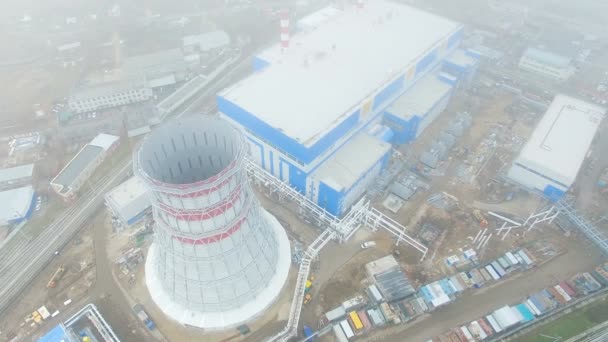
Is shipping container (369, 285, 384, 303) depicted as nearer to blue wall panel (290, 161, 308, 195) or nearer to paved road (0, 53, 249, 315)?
blue wall panel (290, 161, 308, 195)

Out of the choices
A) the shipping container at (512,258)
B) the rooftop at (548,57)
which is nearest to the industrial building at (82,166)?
the shipping container at (512,258)

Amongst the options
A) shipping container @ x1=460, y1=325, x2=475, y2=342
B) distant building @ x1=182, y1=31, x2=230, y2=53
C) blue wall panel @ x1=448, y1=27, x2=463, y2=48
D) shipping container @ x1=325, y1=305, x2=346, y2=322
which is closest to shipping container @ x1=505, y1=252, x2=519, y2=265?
shipping container @ x1=460, y1=325, x2=475, y2=342

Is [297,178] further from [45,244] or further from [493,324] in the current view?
[45,244]

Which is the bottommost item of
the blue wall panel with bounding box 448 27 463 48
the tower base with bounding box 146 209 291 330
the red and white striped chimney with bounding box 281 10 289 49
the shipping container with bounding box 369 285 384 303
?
the shipping container with bounding box 369 285 384 303

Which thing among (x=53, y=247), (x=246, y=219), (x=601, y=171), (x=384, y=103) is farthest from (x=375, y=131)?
(x=53, y=247)

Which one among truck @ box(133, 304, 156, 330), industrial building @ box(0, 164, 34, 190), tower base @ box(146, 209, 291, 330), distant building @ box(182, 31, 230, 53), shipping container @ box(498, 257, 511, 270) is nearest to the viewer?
tower base @ box(146, 209, 291, 330)

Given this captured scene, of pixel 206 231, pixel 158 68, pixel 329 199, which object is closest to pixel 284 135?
pixel 329 199

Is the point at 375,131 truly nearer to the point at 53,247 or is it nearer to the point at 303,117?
the point at 303,117

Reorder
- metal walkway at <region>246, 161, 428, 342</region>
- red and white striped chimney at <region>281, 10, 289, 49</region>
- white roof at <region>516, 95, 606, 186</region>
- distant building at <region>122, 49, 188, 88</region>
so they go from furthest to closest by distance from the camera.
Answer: distant building at <region>122, 49, 188, 88</region> < red and white striped chimney at <region>281, 10, 289, 49</region> < white roof at <region>516, 95, 606, 186</region> < metal walkway at <region>246, 161, 428, 342</region>
